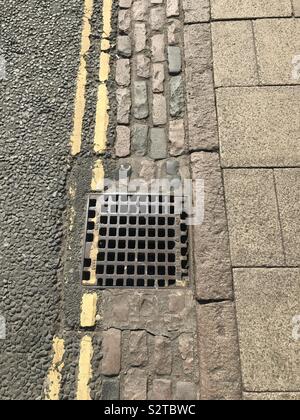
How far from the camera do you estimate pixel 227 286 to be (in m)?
3.40

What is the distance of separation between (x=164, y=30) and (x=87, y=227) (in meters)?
2.53

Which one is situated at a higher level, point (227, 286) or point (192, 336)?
point (227, 286)

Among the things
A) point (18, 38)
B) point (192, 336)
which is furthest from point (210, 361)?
point (18, 38)

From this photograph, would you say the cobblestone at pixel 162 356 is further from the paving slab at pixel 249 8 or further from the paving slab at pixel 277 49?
the paving slab at pixel 249 8

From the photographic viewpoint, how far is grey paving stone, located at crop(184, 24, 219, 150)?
13.3 feet

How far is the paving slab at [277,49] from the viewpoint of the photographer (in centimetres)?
434

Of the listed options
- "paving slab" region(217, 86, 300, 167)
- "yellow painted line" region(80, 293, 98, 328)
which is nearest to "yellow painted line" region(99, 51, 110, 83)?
"paving slab" region(217, 86, 300, 167)

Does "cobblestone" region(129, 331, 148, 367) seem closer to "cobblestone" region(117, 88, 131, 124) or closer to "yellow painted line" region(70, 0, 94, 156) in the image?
"yellow painted line" region(70, 0, 94, 156)

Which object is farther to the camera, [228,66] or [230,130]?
[228,66]

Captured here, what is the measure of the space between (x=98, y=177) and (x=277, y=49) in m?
2.37

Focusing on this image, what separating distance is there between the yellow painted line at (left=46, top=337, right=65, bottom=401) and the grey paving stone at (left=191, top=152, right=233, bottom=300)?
1.14 m

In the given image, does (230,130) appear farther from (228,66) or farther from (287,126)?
(228,66)
